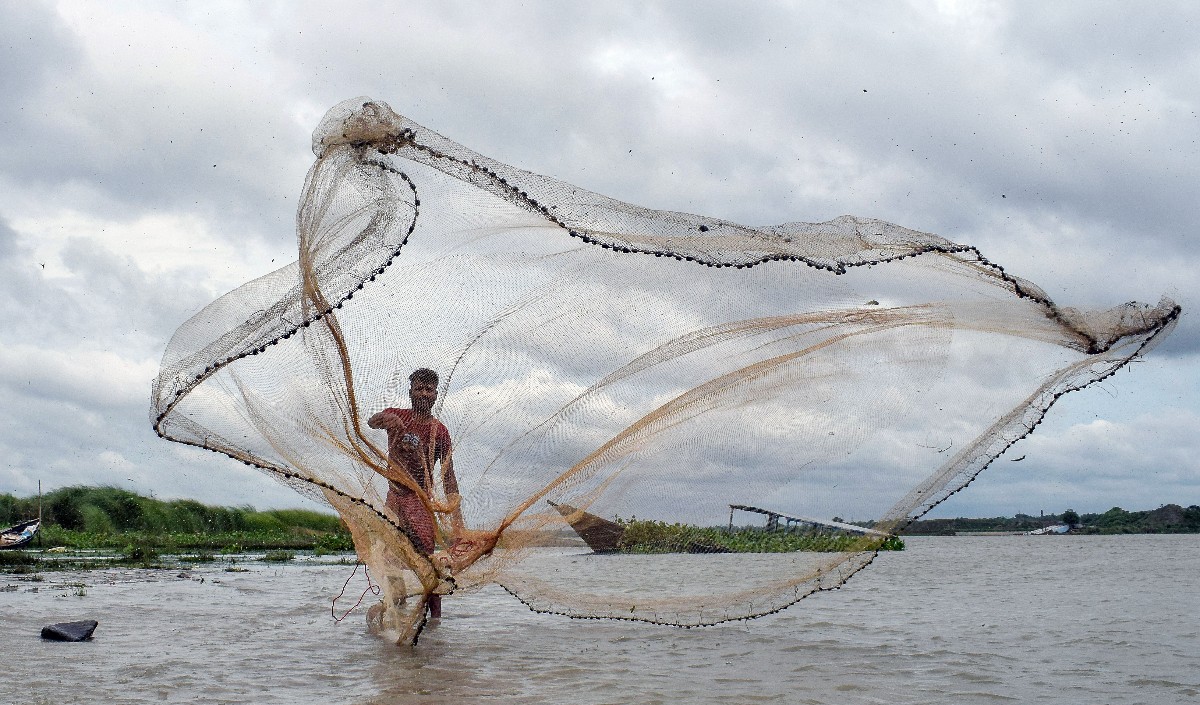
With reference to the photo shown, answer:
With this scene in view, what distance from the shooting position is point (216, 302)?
18.6 feet

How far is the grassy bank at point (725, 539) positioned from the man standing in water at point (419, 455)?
123 centimetres

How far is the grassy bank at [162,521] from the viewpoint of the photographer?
23.5m

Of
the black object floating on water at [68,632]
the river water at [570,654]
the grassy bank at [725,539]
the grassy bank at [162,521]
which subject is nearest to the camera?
the river water at [570,654]

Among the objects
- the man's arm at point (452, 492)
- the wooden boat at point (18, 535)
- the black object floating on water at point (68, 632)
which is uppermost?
the man's arm at point (452, 492)

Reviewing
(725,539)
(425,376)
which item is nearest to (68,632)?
(425,376)

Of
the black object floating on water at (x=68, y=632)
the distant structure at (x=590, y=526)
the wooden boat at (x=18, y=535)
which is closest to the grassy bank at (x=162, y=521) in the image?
the wooden boat at (x=18, y=535)

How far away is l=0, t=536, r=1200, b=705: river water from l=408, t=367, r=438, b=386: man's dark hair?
1.74 metres

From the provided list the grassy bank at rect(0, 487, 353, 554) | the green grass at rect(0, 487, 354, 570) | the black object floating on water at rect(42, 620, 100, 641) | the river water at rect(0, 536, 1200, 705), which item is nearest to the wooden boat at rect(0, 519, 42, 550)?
the green grass at rect(0, 487, 354, 570)

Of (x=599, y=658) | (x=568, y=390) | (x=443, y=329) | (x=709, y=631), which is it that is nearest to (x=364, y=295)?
(x=443, y=329)

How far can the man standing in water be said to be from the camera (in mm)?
5715

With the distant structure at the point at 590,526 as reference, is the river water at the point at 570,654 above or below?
below

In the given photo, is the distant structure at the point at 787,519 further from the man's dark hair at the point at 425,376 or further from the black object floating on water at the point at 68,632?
the black object floating on water at the point at 68,632

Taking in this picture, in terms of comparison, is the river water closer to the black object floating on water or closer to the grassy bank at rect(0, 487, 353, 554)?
the black object floating on water

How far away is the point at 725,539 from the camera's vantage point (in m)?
6.70
